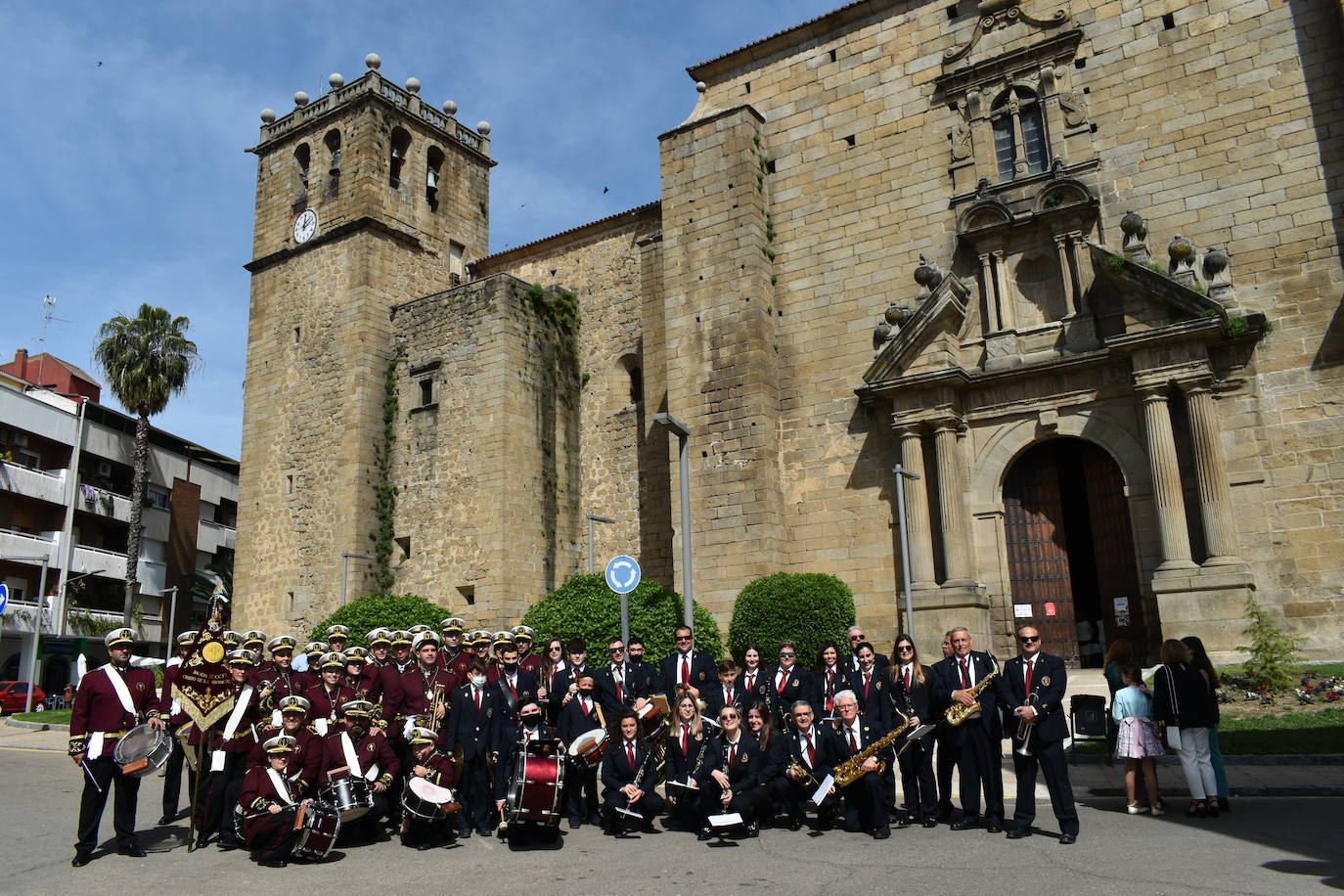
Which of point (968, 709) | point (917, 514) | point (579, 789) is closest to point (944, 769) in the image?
point (968, 709)

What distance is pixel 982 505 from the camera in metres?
17.4

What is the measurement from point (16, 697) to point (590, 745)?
A: 2792 centimetres

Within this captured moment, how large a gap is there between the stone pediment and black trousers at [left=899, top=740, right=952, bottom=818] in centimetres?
983

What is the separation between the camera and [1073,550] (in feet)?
57.7

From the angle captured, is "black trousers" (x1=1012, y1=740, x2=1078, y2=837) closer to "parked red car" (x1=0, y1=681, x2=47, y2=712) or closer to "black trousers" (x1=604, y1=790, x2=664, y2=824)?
"black trousers" (x1=604, y1=790, x2=664, y2=824)

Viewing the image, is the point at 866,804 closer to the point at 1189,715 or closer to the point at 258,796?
the point at 1189,715

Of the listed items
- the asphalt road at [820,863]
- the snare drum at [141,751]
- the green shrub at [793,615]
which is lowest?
the asphalt road at [820,863]

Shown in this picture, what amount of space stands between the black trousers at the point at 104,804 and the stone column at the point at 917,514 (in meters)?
12.2

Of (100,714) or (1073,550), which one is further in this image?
(1073,550)

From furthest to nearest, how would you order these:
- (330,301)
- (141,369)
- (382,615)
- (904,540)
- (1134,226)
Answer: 1. (141,369)
2. (330,301)
3. (382,615)
4. (904,540)
5. (1134,226)

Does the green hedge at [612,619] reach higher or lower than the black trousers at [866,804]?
higher

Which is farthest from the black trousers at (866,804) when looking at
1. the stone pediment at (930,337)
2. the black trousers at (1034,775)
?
the stone pediment at (930,337)

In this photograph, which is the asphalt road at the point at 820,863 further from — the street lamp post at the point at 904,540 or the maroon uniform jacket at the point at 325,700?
the street lamp post at the point at 904,540

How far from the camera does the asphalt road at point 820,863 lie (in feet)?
21.0
